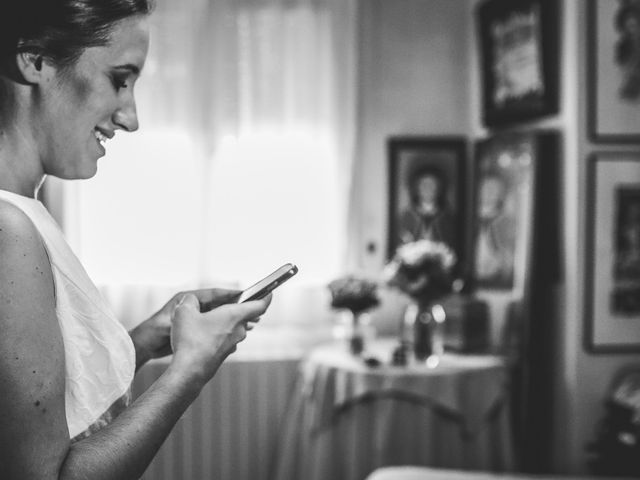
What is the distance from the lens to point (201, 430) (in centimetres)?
347

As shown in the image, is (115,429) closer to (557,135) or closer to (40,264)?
(40,264)

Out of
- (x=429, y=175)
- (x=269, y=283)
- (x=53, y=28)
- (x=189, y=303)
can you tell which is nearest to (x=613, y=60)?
(x=429, y=175)

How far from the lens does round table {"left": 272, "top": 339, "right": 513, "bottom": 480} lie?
2.91m

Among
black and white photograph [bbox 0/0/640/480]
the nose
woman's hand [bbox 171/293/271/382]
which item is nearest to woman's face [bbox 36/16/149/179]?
the nose

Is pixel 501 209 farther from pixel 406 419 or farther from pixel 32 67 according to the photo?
pixel 32 67

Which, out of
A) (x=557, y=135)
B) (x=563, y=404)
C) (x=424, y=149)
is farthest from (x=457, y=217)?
(x=563, y=404)

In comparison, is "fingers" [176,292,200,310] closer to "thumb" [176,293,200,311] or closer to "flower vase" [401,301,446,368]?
"thumb" [176,293,200,311]

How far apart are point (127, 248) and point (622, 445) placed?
230 centimetres

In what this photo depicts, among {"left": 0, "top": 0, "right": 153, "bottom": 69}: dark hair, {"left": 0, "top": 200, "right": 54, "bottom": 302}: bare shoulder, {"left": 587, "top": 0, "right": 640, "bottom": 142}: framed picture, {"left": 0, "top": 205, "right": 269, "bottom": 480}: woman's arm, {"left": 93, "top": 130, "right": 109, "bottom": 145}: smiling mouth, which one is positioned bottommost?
{"left": 0, "top": 205, "right": 269, "bottom": 480}: woman's arm

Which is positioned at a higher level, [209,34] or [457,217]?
[209,34]

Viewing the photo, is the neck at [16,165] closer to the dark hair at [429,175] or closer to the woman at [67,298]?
the woman at [67,298]

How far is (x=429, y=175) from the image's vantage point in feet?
12.5

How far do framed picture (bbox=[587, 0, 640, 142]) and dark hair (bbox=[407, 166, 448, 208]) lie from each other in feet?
3.15

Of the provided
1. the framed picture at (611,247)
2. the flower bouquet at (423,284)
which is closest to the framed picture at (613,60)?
the framed picture at (611,247)
